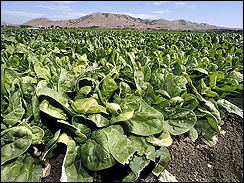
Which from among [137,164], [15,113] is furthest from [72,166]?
[15,113]

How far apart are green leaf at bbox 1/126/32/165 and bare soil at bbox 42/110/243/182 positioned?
2.09ft

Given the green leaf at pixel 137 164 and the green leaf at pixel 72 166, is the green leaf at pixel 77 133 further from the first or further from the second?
the green leaf at pixel 137 164

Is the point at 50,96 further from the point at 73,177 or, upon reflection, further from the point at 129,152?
the point at 129,152

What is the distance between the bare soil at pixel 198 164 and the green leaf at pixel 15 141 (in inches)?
25.0

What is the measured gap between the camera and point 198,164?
2.99 metres

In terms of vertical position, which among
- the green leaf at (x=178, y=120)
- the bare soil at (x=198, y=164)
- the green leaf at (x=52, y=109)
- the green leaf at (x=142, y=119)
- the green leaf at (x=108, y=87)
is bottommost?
the bare soil at (x=198, y=164)

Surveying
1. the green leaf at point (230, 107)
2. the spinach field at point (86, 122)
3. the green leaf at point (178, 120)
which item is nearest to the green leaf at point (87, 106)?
the spinach field at point (86, 122)

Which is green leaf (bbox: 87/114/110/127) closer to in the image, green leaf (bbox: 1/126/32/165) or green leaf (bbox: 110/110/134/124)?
green leaf (bbox: 110/110/134/124)

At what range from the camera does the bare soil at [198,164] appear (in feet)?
8.36

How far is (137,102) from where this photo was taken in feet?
8.25

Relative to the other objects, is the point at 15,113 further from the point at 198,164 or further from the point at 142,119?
the point at 198,164

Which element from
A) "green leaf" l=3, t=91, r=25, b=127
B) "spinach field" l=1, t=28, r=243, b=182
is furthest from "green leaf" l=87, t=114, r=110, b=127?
"green leaf" l=3, t=91, r=25, b=127

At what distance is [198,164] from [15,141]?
8.15 ft

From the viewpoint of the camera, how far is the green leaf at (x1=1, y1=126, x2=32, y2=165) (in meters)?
2.06
